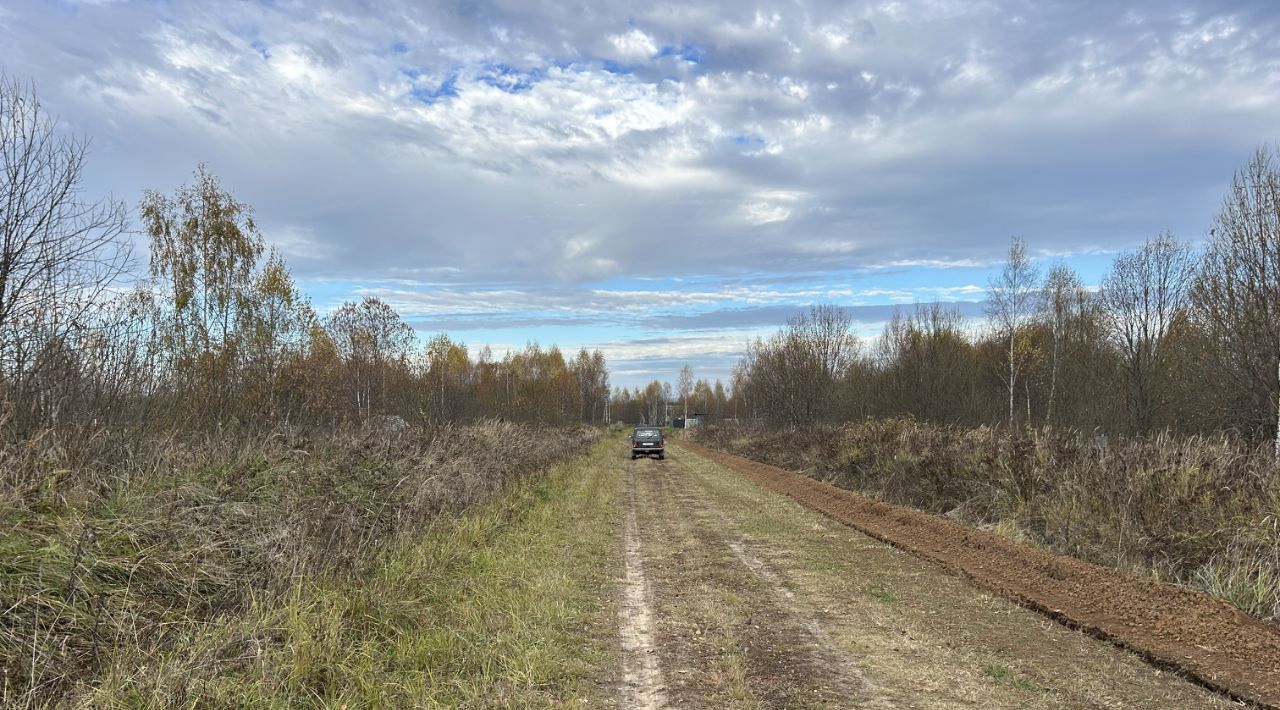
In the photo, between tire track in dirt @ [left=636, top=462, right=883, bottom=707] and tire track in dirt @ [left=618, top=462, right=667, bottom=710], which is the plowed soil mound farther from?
tire track in dirt @ [left=618, top=462, right=667, bottom=710]

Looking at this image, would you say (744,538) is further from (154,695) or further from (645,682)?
(154,695)

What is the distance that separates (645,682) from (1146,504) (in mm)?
8486

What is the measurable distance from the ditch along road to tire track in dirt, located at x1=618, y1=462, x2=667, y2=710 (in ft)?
0.06

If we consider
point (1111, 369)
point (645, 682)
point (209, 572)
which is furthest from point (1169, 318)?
point (209, 572)

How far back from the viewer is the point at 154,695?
371 cm

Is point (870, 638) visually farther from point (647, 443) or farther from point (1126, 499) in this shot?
point (647, 443)

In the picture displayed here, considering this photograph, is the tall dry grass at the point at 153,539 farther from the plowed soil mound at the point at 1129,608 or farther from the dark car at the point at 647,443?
the dark car at the point at 647,443

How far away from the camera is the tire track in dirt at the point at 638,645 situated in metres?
4.72

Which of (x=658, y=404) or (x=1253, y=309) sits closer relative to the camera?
(x=1253, y=309)

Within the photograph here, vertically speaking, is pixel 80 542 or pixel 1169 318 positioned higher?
pixel 1169 318

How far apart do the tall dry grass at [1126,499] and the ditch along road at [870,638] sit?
3.56 feet

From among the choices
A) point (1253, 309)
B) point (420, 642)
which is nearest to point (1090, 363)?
point (1253, 309)

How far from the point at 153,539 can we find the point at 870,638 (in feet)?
20.5

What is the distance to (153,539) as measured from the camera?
17.3ft
